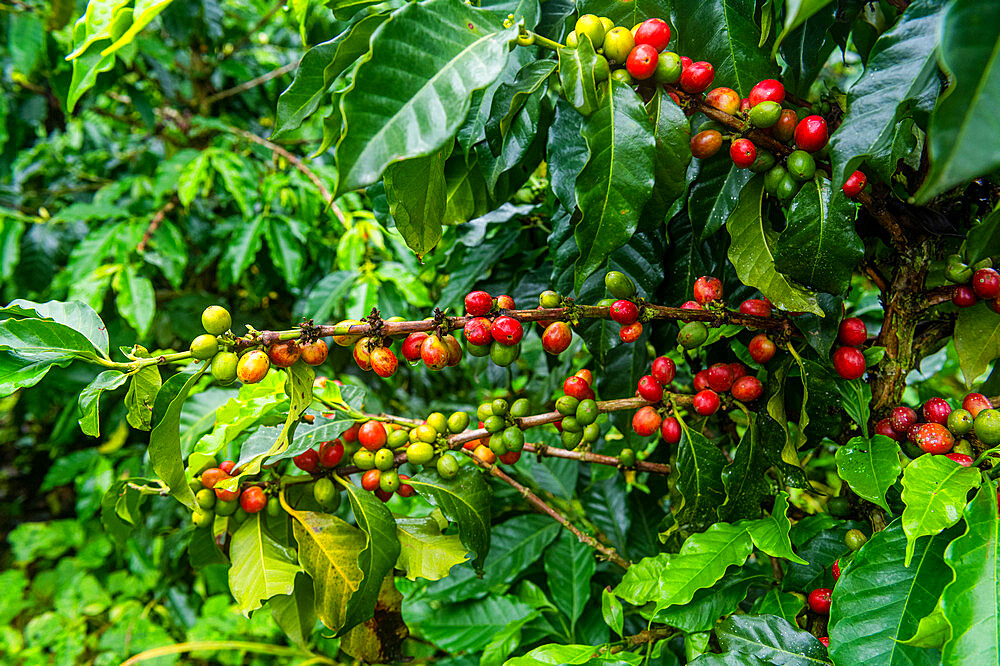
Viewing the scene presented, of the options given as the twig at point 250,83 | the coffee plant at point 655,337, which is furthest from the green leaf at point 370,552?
the twig at point 250,83

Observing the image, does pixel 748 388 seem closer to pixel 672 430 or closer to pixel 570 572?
pixel 672 430

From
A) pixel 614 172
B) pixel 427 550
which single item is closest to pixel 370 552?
pixel 427 550

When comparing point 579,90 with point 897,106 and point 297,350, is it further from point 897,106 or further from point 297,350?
point 297,350

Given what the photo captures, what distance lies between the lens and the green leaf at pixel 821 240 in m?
0.52

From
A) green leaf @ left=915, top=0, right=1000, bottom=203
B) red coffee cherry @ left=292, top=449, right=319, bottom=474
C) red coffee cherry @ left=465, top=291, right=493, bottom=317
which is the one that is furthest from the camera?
red coffee cherry @ left=292, top=449, right=319, bottom=474

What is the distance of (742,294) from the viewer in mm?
742

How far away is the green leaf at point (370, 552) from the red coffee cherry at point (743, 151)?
50 centimetres

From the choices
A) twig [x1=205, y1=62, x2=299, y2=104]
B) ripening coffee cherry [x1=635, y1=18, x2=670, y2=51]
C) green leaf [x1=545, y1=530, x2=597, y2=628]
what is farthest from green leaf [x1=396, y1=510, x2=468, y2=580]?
twig [x1=205, y1=62, x2=299, y2=104]

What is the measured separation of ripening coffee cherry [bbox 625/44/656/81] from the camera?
498 millimetres

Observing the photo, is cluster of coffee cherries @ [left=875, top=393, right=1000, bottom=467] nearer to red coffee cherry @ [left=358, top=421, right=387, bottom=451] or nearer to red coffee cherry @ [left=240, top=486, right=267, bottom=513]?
red coffee cherry @ [left=358, top=421, right=387, bottom=451]

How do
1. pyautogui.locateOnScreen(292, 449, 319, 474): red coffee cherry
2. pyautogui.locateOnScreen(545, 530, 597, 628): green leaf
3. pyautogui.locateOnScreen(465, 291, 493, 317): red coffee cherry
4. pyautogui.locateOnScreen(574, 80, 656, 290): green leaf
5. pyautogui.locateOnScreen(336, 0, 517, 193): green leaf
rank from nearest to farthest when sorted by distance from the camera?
1. pyautogui.locateOnScreen(336, 0, 517, 193): green leaf
2. pyautogui.locateOnScreen(574, 80, 656, 290): green leaf
3. pyautogui.locateOnScreen(465, 291, 493, 317): red coffee cherry
4. pyautogui.locateOnScreen(292, 449, 319, 474): red coffee cherry
5. pyautogui.locateOnScreen(545, 530, 597, 628): green leaf

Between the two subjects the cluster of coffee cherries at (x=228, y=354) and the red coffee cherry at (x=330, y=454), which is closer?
the cluster of coffee cherries at (x=228, y=354)

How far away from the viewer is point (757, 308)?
2.09 ft

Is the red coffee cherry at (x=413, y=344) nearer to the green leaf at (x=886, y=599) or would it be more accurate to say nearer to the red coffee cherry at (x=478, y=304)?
the red coffee cherry at (x=478, y=304)
